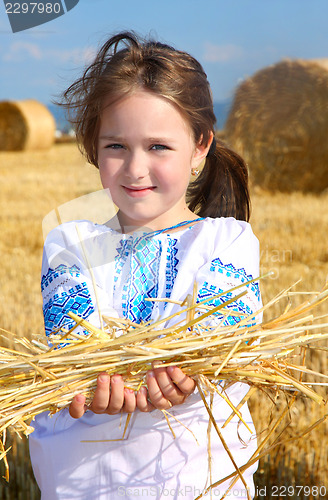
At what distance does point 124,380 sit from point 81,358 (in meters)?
0.10

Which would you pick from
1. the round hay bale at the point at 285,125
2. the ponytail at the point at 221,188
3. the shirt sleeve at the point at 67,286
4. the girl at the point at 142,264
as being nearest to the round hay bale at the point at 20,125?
the round hay bale at the point at 285,125

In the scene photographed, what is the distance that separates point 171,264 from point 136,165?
0.25 m

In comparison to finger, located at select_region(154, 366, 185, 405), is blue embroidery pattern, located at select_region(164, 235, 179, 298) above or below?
above

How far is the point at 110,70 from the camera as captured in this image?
1.57 m

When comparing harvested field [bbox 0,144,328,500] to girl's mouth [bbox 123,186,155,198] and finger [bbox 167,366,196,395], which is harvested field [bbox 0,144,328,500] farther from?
finger [bbox 167,366,196,395]

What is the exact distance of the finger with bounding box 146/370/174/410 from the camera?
1.17 meters

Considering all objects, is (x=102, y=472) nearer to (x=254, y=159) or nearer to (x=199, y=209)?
(x=199, y=209)

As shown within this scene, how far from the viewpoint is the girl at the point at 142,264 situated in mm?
1365

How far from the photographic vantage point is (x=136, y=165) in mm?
1436

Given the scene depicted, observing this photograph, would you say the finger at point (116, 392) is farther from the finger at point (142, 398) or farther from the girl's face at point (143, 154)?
the girl's face at point (143, 154)

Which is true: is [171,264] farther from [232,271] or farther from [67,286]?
[67,286]

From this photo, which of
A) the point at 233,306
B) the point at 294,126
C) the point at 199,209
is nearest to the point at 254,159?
the point at 294,126

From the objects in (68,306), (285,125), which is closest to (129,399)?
(68,306)

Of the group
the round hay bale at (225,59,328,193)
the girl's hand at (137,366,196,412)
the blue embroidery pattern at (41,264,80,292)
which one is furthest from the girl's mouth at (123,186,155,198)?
the round hay bale at (225,59,328,193)
